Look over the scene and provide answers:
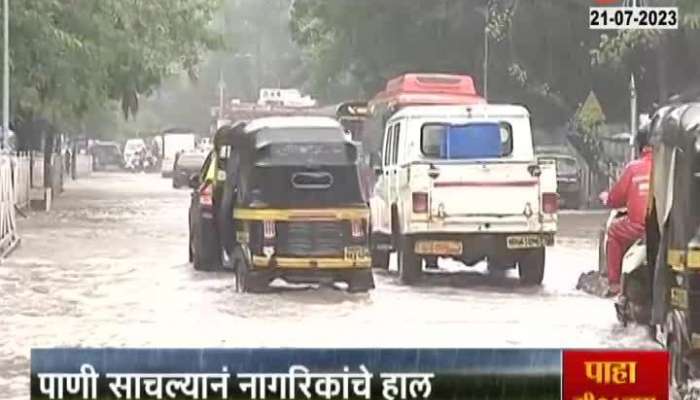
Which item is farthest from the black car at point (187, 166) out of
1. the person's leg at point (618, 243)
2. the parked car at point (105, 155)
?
the person's leg at point (618, 243)

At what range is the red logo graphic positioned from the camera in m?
4.31

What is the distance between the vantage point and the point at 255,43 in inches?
213

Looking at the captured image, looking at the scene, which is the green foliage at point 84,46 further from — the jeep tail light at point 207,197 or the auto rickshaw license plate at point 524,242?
the auto rickshaw license plate at point 524,242

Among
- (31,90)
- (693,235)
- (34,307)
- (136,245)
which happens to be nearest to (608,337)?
(693,235)

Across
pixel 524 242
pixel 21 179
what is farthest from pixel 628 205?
pixel 21 179

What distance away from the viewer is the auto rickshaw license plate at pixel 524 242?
8141mm

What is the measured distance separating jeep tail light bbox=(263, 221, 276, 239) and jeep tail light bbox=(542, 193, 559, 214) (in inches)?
60.3

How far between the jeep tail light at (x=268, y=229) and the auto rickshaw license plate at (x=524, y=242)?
139 centimetres

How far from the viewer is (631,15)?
4918 millimetres

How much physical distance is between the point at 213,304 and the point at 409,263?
4.39 ft

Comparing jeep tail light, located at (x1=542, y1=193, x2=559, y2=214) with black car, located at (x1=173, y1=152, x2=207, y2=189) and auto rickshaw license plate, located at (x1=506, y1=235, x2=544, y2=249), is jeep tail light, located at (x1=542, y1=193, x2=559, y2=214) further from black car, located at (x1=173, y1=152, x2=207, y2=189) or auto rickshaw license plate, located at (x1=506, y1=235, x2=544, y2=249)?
black car, located at (x1=173, y1=152, x2=207, y2=189)

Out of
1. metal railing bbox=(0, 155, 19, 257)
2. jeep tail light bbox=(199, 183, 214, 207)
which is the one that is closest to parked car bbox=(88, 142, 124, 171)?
jeep tail light bbox=(199, 183, 214, 207)

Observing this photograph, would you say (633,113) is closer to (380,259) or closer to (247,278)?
(247,278)

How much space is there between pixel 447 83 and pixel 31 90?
17.2ft
